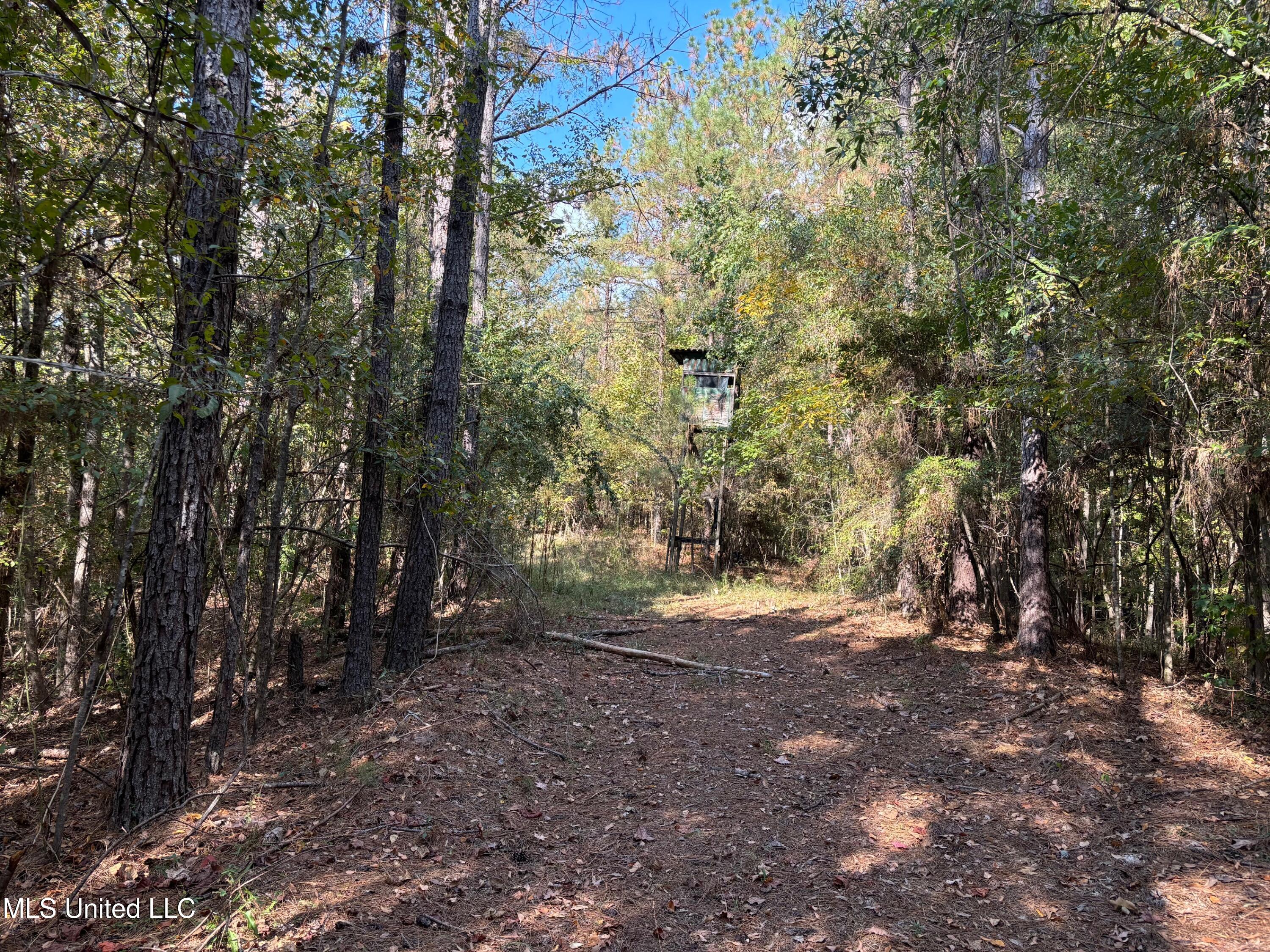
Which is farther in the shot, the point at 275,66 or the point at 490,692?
the point at 490,692

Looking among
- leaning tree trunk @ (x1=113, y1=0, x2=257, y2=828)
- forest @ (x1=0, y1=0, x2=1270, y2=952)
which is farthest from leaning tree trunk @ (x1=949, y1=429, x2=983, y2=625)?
leaning tree trunk @ (x1=113, y1=0, x2=257, y2=828)

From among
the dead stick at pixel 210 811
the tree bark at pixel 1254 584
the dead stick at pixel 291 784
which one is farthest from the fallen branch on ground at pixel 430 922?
the tree bark at pixel 1254 584

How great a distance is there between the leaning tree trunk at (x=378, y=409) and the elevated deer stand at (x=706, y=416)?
34.6 feet

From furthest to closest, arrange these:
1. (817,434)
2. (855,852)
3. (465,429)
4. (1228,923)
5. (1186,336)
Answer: (817,434)
(465,429)
(1186,336)
(855,852)
(1228,923)

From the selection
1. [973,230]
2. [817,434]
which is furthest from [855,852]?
[817,434]

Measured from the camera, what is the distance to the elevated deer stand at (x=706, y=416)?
16391mm

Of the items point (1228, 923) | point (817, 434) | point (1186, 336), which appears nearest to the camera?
point (1228, 923)

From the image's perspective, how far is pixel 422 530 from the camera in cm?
691

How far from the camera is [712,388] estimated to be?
1648 cm

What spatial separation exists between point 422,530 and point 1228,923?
20.8ft

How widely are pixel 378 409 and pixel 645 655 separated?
4.37 m

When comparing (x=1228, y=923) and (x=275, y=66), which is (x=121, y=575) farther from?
(x=1228, y=923)

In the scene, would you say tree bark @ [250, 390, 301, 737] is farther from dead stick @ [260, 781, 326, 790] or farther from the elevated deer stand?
the elevated deer stand

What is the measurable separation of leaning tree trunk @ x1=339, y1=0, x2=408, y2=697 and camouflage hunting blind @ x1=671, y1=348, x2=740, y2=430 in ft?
34.6
